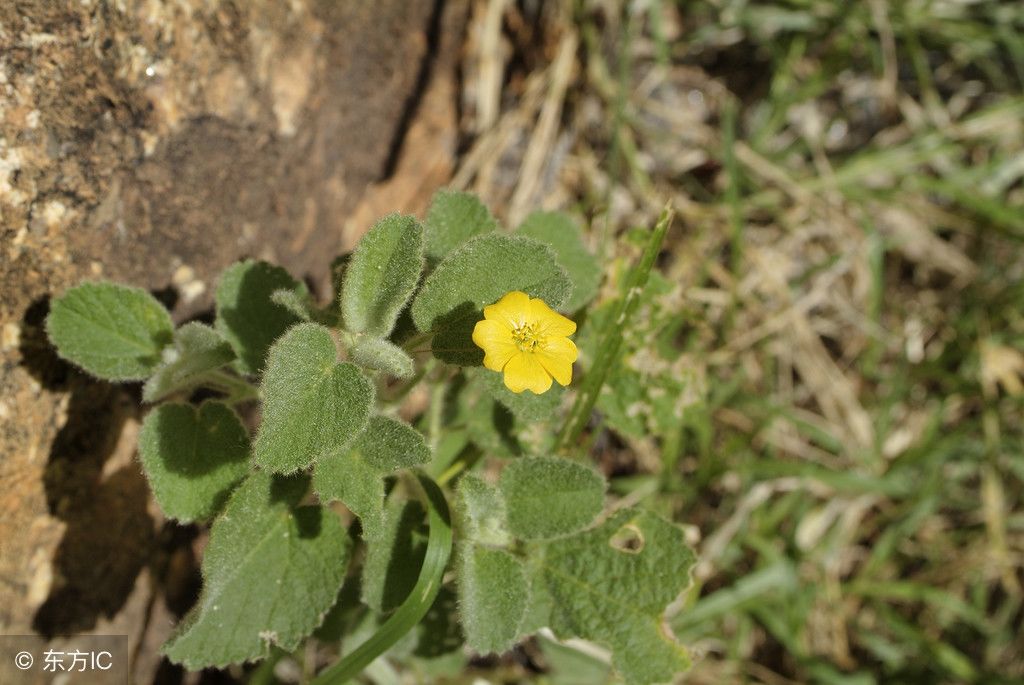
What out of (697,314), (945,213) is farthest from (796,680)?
(945,213)

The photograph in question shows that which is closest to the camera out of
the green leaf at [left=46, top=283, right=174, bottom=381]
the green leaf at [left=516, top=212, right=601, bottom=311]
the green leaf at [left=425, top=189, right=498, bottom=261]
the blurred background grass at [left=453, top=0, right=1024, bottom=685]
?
the green leaf at [left=46, top=283, right=174, bottom=381]

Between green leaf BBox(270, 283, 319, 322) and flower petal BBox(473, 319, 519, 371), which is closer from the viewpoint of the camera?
flower petal BBox(473, 319, 519, 371)

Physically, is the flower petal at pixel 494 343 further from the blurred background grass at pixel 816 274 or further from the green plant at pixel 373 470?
the blurred background grass at pixel 816 274

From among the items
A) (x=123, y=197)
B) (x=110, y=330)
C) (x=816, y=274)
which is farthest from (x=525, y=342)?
(x=816, y=274)

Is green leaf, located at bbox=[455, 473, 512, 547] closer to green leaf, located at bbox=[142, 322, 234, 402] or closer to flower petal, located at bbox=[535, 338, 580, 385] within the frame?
flower petal, located at bbox=[535, 338, 580, 385]

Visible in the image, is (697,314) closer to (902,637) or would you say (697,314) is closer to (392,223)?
(392,223)

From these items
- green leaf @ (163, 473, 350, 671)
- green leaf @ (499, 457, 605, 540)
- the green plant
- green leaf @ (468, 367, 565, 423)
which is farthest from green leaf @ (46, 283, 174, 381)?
green leaf @ (499, 457, 605, 540)

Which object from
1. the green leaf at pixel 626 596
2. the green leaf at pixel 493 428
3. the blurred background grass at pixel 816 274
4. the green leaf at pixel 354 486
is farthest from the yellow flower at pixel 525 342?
the blurred background grass at pixel 816 274
